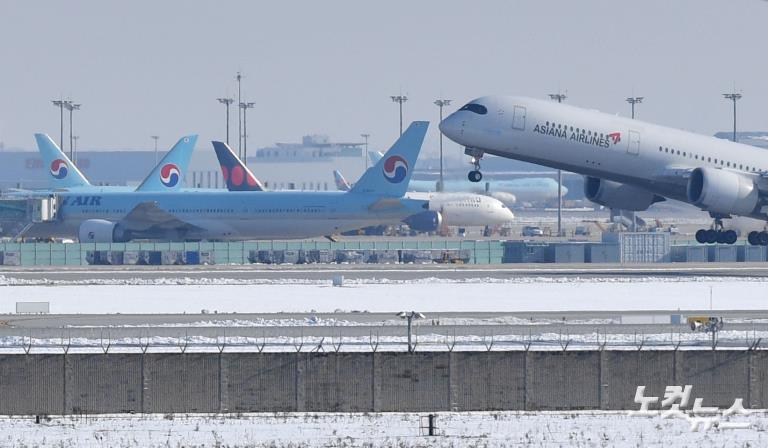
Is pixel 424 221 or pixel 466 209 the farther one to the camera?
pixel 466 209

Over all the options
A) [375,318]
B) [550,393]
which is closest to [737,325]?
[375,318]

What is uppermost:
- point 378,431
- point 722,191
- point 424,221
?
point 722,191

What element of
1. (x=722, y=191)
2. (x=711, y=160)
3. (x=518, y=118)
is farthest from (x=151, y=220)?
(x=722, y=191)

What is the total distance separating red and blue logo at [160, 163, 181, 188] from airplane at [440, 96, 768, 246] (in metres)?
66.0

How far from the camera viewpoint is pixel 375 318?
190 ft

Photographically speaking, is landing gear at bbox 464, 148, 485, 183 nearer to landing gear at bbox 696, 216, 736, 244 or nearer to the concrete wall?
landing gear at bbox 696, 216, 736, 244

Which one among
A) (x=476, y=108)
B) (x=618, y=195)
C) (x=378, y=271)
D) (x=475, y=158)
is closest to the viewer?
(x=476, y=108)

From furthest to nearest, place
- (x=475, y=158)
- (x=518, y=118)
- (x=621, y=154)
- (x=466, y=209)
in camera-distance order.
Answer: (x=466, y=209) < (x=475, y=158) < (x=621, y=154) < (x=518, y=118)

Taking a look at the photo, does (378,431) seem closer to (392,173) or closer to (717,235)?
(717,235)

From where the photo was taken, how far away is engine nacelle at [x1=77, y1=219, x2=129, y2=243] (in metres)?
115

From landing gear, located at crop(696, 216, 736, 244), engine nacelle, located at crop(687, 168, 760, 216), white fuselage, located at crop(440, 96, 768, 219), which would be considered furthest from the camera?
landing gear, located at crop(696, 216, 736, 244)

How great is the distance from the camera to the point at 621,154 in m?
77.2

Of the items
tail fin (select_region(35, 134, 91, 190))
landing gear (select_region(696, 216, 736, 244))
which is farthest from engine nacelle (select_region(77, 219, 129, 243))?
landing gear (select_region(696, 216, 736, 244))

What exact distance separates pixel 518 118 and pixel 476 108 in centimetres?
252
